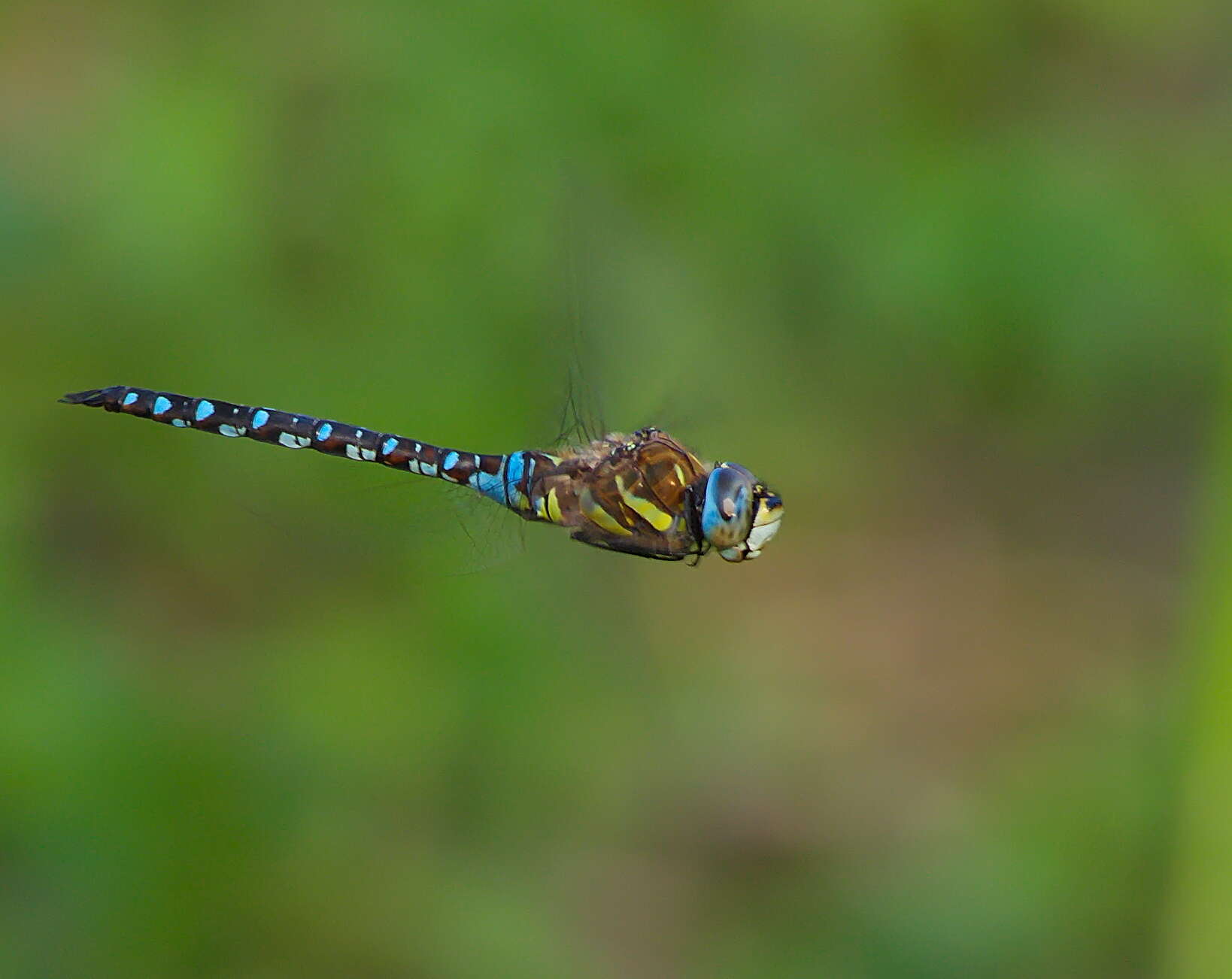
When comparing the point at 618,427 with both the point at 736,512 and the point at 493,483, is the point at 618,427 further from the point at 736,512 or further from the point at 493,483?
the point at 736,512

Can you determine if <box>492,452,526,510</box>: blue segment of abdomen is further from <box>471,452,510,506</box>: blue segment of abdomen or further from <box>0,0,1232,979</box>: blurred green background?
<box>0,0,1232,979</box>: blurred green background

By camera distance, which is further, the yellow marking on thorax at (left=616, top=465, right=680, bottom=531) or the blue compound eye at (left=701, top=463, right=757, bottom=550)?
the yellow marking on thorax at (left=616, top=465, right=680, bottom=531)

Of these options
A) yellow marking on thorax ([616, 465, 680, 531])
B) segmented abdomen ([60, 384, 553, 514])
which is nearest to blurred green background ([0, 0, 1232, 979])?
segmented abdomen ([60, 384, 553, 514])

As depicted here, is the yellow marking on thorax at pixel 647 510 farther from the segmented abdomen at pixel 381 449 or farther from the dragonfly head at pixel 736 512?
the segmented abdomen at pixel 381 449

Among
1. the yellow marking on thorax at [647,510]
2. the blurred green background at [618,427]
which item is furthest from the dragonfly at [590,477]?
the blurred green background at [618,427]

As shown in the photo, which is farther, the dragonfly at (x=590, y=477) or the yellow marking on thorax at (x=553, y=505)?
the yellow marking on thorax at (x=553, y=505)

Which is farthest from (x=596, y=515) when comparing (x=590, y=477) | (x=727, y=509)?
(x=727, y=509)

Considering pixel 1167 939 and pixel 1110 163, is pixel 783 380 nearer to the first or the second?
pixel 1110 163

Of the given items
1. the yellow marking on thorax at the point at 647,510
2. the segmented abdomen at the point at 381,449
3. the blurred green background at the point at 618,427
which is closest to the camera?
the yellow marking on thorax at the point at 647,510
